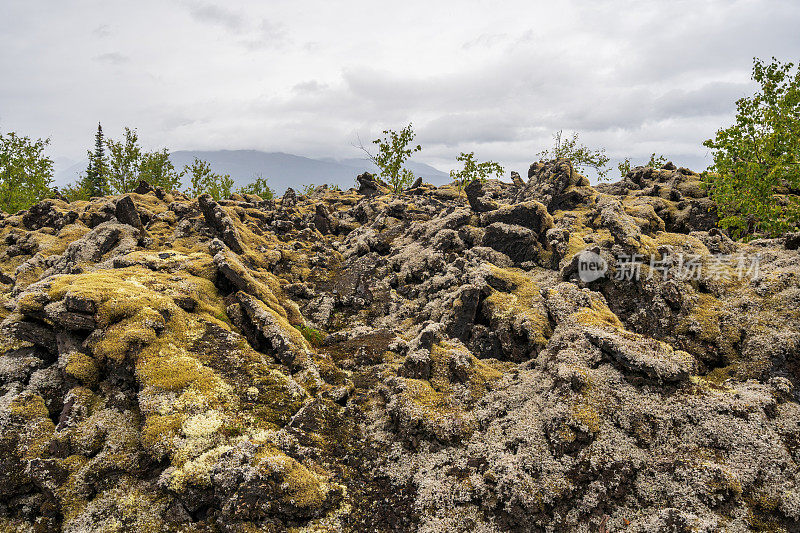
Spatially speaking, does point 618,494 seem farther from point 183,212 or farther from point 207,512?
point 183,212

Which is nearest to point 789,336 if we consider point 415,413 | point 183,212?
point 415,413

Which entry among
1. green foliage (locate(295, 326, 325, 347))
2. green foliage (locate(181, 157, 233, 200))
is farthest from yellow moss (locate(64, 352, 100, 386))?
green foliage (locate(181, 157, 233, 200))

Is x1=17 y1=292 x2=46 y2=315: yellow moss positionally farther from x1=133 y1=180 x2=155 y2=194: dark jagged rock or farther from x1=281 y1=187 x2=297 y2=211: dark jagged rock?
x1=133 y1=180 x2=155 y2=194: dark jagged rock

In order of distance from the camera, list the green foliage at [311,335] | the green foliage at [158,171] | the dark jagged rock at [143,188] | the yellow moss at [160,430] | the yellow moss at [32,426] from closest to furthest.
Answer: the yellow moss at [32,426] → the yellow moss at [160,430] → the green foliage at [311,335] → the dark jagged rock at [143,188] → the green foliage at [158,171]

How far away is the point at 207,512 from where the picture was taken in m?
11.1

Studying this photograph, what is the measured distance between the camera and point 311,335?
22125 mm

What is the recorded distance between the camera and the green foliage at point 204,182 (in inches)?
3103

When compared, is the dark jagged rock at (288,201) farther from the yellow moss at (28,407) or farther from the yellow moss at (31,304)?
the yellow moss at (28,407)

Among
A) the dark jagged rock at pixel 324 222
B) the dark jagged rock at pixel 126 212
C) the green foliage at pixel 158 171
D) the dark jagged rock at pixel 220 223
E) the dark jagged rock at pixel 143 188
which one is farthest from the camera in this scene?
the green foliage at pixel 158 171

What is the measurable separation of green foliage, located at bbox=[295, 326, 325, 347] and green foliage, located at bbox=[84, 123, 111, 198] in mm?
85417

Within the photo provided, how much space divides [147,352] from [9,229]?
31.5 meters

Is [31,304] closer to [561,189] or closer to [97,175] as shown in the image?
[561,189]

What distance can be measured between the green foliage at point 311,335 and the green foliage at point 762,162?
3086cm

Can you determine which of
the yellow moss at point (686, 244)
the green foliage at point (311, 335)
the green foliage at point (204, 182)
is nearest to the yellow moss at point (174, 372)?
the green foliage at point (311, 335)
